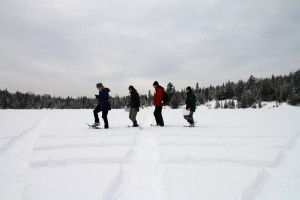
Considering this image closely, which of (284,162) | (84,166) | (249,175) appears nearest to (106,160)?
(84,166)

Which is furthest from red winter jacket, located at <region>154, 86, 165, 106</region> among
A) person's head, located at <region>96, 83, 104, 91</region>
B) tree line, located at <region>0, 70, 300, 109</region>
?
tree line, located at <region>0, 70, 300, 109</region>

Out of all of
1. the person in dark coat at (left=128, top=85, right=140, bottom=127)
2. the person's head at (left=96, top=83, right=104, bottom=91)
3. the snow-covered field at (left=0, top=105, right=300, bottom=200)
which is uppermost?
the person's head at (left=96, top=83, right=104, bottom=91)

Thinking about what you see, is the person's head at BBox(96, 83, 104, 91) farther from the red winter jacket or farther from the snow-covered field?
the snow-covered field

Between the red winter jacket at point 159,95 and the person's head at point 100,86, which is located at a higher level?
the person's head at point 100,86

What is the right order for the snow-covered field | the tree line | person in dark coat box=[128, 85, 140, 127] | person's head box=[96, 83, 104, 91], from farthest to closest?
the tree line
person in dark coat box=[128, 85, 140, 127]
person's head box=[96, 83, 104, 91]
the snow-covered field

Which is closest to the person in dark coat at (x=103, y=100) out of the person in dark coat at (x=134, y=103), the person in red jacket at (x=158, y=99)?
the person in dark coat at (x=134, y=103)

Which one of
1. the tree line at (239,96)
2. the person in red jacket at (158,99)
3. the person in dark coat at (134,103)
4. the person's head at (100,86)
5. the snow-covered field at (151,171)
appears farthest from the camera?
the tree line at (239,96)

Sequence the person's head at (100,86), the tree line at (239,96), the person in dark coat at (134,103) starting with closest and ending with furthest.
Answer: the person's head at (100,86)
the person in dark coat at (134,103)
the tree line at (239,96)

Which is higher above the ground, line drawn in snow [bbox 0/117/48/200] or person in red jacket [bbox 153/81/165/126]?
person in red jacket [bbox 153/81/165/126]

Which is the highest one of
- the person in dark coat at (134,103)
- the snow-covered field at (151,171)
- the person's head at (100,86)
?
the person's head at (100,86)

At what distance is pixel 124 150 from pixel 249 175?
2604mm

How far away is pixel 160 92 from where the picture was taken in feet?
26.4

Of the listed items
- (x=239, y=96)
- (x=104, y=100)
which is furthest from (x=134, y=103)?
(x=239, y=96)

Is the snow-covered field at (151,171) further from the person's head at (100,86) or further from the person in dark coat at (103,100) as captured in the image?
the person's head at (100,86)
